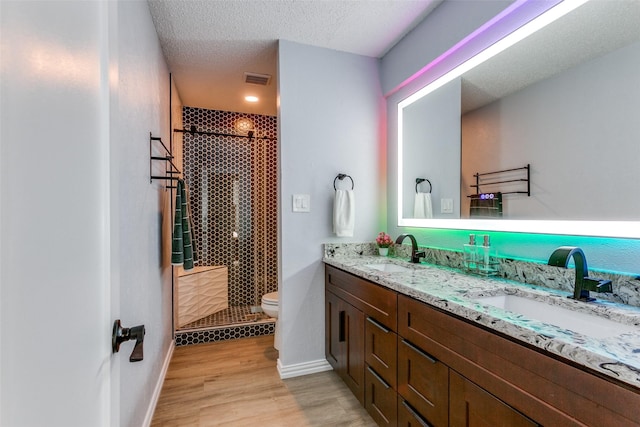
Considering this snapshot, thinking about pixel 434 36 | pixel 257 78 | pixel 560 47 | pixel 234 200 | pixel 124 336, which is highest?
pixel 257 78

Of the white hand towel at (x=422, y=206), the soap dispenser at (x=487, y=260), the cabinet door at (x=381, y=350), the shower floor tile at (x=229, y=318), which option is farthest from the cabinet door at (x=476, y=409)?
the shower floor tile at (x=229, y=318)

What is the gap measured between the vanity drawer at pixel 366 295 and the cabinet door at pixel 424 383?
15 centimetres

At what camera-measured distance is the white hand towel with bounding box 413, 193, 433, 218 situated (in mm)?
2184

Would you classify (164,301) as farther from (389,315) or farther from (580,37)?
(580,37)

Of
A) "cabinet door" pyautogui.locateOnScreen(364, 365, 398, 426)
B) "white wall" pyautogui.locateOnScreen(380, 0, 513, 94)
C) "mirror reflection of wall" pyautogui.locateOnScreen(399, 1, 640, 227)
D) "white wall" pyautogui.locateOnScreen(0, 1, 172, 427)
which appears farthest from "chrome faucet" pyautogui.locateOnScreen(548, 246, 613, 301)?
"white wall" pyautogui.locateOnScreen(0, 1, 172, 427)

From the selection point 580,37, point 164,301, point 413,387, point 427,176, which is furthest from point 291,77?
point 413,387

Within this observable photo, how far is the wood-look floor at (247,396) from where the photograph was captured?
69.4 inches

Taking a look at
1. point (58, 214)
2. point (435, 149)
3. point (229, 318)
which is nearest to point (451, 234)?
point (435, 149)

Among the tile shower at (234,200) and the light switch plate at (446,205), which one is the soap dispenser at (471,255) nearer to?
the light switch plate at (446,205)

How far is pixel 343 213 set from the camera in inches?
91.4

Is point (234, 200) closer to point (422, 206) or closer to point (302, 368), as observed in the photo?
point (302, 368)

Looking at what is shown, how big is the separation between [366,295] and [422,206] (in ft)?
2.89

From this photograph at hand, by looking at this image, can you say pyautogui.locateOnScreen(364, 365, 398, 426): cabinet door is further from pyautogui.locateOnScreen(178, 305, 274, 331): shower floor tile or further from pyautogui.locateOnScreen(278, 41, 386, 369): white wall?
pyautogui.locateOnScreen(178, 305, 274, 331): shower floor tile

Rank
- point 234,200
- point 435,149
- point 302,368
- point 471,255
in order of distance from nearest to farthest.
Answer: point 471,255 → point 435,149 → point 302,368 → point 234,200
